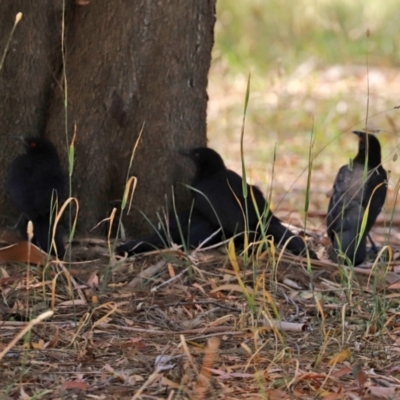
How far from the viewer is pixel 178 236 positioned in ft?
17.9

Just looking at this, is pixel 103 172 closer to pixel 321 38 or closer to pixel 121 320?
pixel 121 320

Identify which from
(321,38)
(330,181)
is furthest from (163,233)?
(321,38)

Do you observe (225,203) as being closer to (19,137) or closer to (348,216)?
(348,216)

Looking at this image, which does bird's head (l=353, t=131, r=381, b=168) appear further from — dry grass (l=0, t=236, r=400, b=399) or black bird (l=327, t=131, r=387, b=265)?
dry grass (l=0, t=236, r=400, b=399)

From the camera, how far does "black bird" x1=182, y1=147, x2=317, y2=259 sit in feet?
17.5

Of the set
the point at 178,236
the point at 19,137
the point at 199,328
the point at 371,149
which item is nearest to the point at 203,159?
the point at 178,236

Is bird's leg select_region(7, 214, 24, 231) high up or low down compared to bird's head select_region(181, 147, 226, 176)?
down

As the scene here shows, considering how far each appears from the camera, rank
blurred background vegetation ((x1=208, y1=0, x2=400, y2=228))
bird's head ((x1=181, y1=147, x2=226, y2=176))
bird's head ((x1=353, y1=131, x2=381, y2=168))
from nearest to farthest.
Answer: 1. bird's head ((x1=181, y1=147, x2=226, y2=176))
2. bird's head ((x1=353, y1=131, x2=381, y2=168))
3. blurred background vegetation ((x1=208, y1=0, x2=400, y2=228))

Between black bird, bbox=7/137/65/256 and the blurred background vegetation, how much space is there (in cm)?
231

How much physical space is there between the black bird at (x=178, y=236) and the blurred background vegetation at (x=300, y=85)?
1.60m

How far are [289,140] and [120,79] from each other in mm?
4723

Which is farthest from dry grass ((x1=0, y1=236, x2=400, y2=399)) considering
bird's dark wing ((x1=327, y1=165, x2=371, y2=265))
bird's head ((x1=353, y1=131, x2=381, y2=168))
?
bird's head ((x1=353, y1=131, x2=381, y2=168))

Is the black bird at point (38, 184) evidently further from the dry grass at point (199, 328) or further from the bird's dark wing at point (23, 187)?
the dry grass at point (199, 328)

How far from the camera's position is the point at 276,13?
13.8 m
